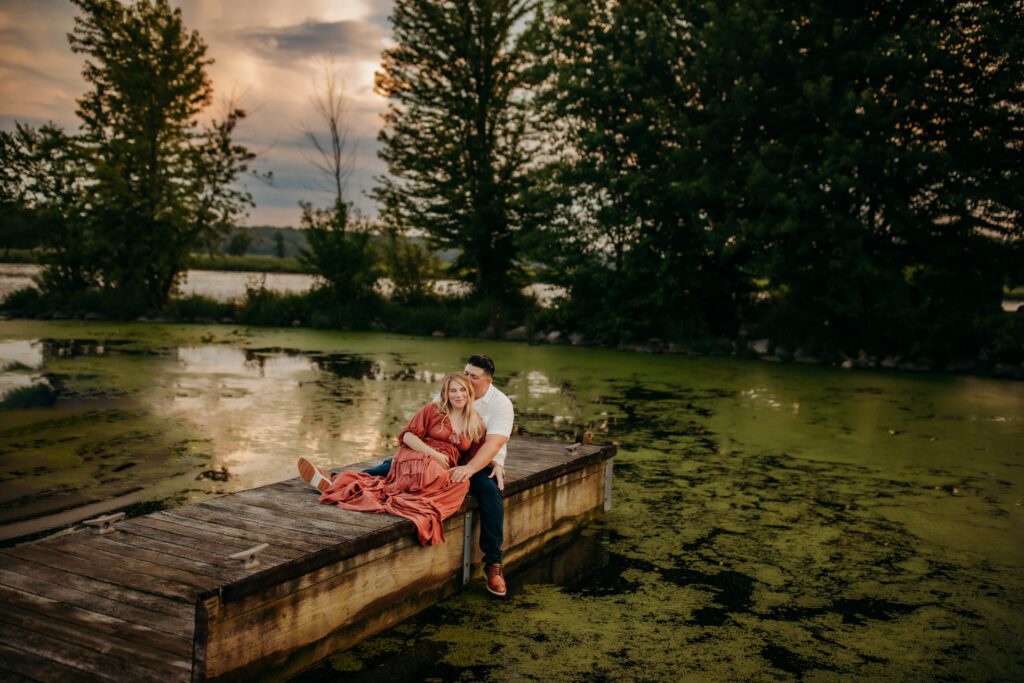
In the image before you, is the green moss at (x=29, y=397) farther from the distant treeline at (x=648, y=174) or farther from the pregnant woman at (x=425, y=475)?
the distant treeline at (x=648, y=174)

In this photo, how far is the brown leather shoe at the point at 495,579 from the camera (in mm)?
4180

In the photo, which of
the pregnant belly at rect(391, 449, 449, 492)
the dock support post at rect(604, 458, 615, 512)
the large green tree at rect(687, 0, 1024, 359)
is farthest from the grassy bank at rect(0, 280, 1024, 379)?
the pregnant belly at rect(391, 449, 449, 492)

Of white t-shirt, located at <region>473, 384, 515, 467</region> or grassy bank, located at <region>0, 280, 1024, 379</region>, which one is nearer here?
white t-shirt, located at <region>473, 384, 515, 467</region>

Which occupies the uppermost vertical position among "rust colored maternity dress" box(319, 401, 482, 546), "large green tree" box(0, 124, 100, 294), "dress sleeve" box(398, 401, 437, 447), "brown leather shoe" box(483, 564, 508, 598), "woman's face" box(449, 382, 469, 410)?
"large green tree" box(0, 124, 100, 294)

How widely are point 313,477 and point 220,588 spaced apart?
1524mm

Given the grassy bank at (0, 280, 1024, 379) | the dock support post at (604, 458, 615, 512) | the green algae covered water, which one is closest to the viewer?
the green algae covered water

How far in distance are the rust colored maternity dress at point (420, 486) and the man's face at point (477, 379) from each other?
28 centimetres

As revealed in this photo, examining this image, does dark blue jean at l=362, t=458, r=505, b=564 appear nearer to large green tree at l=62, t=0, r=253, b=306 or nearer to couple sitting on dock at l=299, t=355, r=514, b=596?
couple sitting on dock at l=299, t=355, r=514, b=596

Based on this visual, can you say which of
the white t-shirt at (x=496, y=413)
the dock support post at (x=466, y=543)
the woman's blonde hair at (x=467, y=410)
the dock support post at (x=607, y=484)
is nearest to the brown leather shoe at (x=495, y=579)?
the dock support post at (x=466, y=543)

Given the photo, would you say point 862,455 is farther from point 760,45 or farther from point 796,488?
point 760,45

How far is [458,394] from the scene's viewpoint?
437cm

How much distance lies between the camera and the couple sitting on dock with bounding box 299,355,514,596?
4004mm

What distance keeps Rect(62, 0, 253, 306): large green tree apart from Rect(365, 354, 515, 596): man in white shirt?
20295 mm

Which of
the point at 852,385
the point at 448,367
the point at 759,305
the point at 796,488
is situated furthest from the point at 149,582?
the point at 759,305
